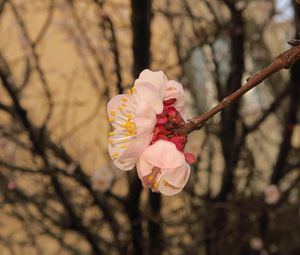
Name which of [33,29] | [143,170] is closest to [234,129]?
[143,170]

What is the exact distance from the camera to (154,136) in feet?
2.60

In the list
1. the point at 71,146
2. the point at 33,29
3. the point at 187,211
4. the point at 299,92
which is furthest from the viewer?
the point at 33,29

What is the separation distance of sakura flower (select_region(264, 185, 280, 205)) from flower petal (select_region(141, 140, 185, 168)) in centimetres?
234

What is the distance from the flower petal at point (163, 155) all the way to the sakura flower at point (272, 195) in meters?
2.34

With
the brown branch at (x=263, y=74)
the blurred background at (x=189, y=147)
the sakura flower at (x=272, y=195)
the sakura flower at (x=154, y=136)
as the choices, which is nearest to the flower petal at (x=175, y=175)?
the sakura flower at (x=154, y=136)

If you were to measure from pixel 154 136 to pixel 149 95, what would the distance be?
6cm

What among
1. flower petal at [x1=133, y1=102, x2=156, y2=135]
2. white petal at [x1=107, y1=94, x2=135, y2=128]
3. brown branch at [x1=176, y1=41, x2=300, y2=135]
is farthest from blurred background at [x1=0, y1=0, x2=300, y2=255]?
brown branch at [x1=176, y1=41, x2=300, y2=135]

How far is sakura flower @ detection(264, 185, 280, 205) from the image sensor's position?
9.87 feet

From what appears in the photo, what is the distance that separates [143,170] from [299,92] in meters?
1.79

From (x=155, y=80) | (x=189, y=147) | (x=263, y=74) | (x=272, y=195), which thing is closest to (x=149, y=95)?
(x=155, y=80)

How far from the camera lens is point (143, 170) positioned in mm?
799

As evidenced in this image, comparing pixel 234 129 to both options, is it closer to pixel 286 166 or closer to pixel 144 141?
pixel 286 166

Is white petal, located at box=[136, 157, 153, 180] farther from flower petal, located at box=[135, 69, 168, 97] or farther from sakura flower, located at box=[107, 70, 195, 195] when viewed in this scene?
flower petal, located at box=[135, 69, 168, 97]

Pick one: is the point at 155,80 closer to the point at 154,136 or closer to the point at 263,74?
the point at 154,136
